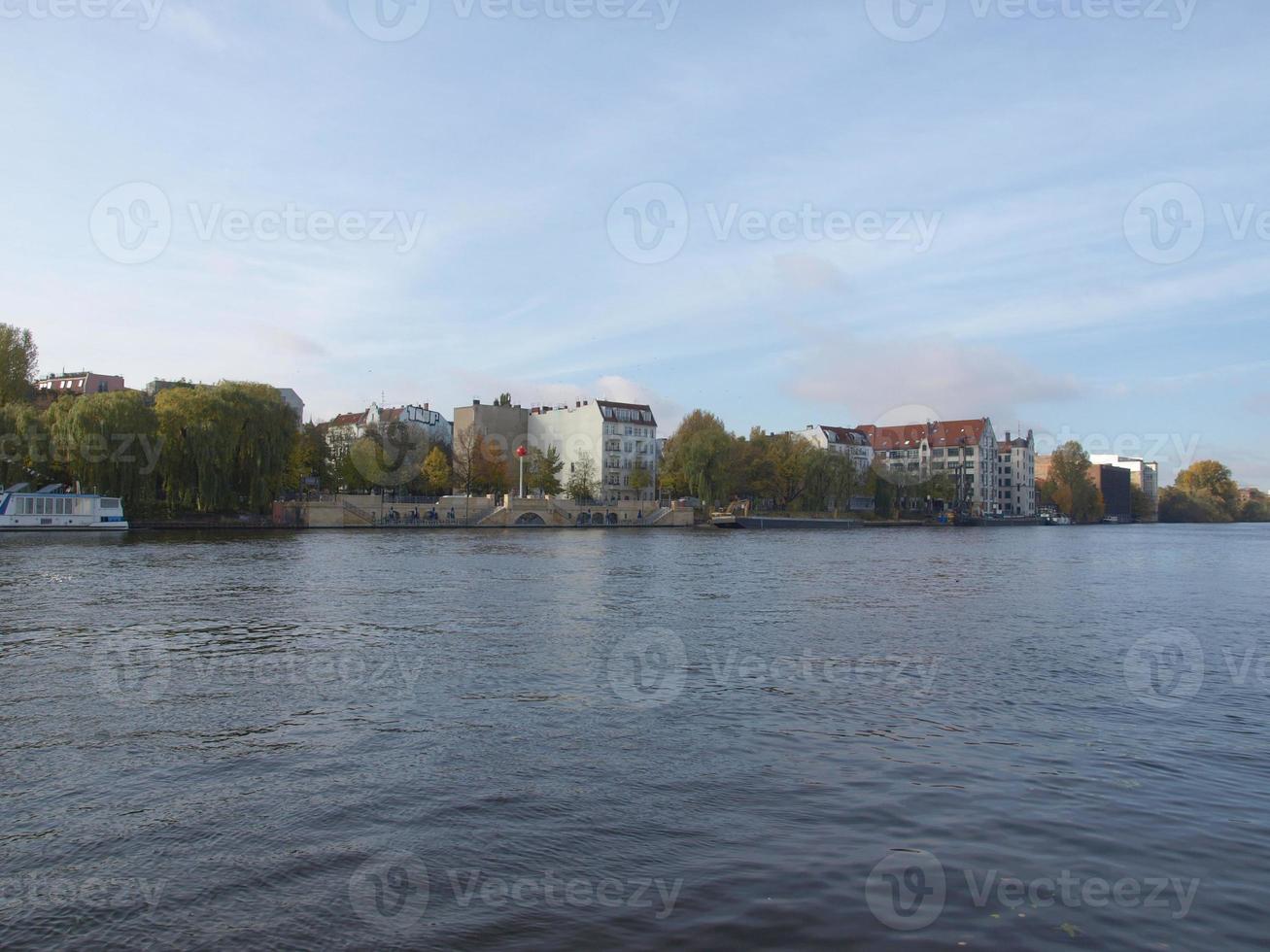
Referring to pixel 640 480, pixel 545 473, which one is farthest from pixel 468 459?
pixel 640 480

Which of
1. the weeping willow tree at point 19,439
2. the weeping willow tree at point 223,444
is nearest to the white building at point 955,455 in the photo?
the weeping willow tree at point 223,444

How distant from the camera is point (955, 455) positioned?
624 ft

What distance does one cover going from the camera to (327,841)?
9500 mm

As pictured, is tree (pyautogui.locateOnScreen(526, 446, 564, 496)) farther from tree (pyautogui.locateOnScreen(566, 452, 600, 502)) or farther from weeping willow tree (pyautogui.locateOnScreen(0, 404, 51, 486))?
weeping willow tree (pyautogui.locateOnScreen(0, 404, 51, 486))

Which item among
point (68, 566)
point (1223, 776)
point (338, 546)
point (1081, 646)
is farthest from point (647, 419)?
point (1223, 776)

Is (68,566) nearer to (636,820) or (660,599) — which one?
(660,599)

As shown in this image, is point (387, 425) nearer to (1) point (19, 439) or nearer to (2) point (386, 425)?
(2) point (386, 425)

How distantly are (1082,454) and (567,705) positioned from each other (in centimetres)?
20038

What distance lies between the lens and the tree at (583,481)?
429 ft

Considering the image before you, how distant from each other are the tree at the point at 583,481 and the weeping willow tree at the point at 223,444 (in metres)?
48.3

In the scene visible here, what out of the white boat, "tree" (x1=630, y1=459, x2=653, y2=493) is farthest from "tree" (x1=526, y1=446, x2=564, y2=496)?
the white boat

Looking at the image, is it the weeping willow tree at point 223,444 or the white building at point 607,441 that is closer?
the weeping willow tree at point 223,444

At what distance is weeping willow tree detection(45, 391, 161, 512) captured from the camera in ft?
247

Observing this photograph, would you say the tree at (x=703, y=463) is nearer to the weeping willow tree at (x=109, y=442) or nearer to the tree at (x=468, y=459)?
the tree at (x=468, y=459)
